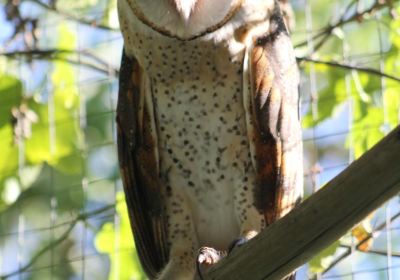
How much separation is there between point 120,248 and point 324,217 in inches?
43.6

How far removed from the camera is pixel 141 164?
209 centimetres

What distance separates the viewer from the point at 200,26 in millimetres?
1992

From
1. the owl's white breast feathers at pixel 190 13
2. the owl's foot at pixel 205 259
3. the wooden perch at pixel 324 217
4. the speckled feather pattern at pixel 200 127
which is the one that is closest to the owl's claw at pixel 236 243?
the owl's foot at pixel 205 259

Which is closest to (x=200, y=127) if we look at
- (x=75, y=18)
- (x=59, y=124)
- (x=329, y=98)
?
(x=329, y=98)

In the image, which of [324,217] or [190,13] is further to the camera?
[190,13]

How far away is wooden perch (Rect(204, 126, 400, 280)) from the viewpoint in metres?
1.35

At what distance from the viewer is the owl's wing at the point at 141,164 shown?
208 cm

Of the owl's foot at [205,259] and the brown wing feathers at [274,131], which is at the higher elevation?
the brown wing feathers at [274,131]

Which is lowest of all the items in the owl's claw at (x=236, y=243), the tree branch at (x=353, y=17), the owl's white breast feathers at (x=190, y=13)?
the owl's claw at (x=236, y=243)

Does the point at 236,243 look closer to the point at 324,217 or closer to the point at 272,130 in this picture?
the point at 272,130

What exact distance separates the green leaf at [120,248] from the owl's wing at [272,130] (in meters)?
0.51

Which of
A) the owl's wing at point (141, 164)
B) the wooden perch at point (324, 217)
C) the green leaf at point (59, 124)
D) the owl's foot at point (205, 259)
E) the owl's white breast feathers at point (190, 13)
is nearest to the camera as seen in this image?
the wooden perch at point (324, 217)

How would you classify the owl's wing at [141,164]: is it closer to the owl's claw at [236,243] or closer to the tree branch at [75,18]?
the owl's claw at [236,243]

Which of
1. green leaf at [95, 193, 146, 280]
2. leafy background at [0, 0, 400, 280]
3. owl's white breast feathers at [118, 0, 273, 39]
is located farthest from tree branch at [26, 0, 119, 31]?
owl's white breast feathers at [118, 0, 273, 39]
